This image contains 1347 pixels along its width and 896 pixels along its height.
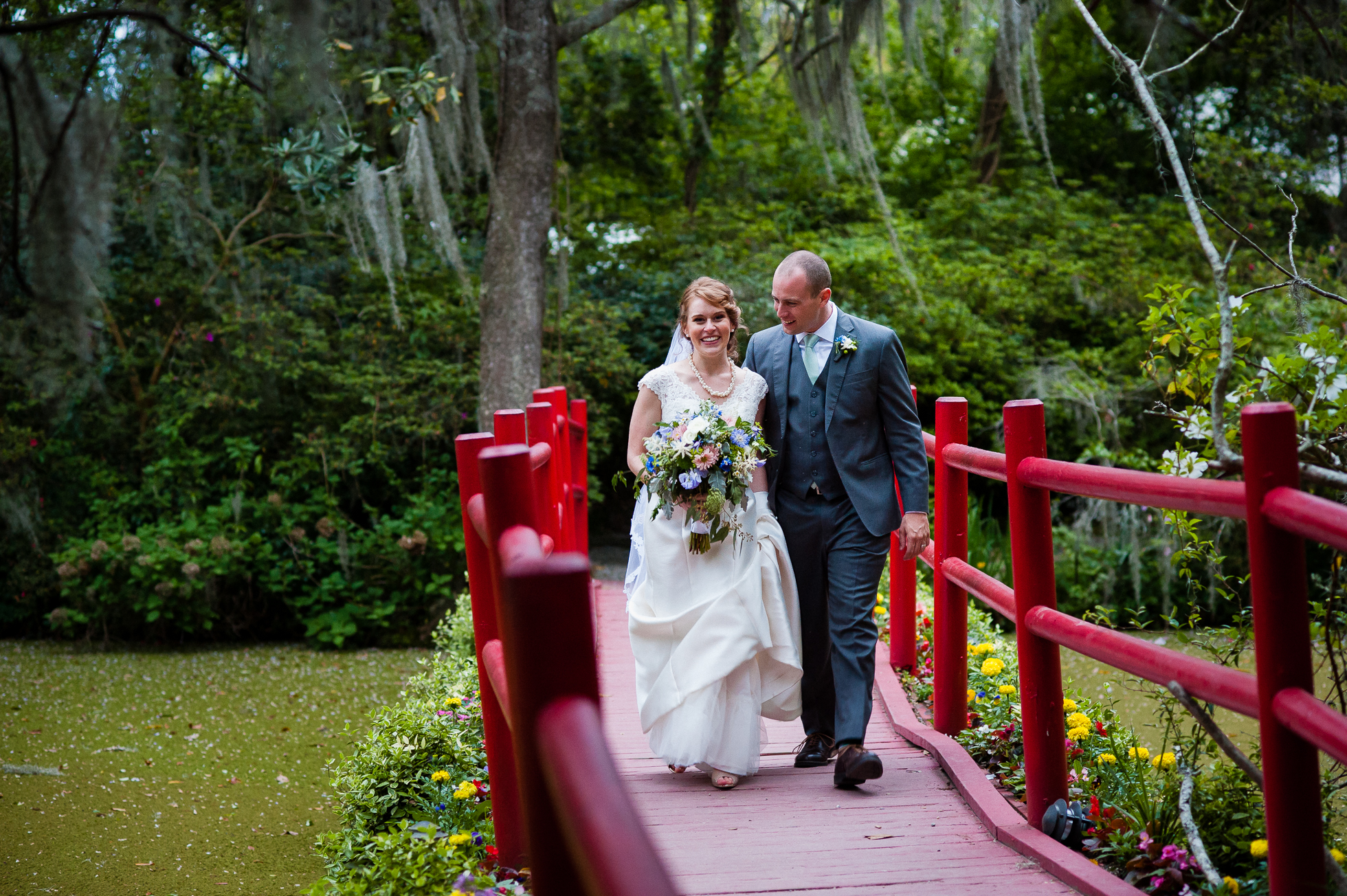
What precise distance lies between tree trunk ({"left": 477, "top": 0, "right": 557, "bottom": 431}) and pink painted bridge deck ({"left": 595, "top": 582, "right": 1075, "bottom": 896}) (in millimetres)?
4642

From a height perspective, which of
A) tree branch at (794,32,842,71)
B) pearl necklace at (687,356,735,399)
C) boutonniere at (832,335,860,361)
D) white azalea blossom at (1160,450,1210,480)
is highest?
tree branch at (794,32,842,71)

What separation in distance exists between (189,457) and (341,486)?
129cm

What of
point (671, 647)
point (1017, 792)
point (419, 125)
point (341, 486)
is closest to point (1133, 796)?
point (1017, 792)

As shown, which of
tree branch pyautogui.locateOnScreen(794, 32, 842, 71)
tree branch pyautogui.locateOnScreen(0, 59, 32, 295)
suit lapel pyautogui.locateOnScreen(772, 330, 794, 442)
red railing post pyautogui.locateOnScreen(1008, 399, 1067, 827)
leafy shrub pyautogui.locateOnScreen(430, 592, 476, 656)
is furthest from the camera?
tree branch pyautogui.locateOnScreen(794, 32, 842, 71)

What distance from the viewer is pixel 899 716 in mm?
4402

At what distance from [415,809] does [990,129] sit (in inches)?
512

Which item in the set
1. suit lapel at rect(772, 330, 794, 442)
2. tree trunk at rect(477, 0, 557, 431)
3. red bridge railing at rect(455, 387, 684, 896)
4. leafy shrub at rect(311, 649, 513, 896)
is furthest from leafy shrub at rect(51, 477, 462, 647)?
red bridge railing at rect(455, 387, 684, 896)

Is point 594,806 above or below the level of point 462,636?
above

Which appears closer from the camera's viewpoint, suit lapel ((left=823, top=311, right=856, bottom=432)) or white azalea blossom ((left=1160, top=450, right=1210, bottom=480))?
white azalea blossom ((left=1160, top=450, right=1210, bottom=480))

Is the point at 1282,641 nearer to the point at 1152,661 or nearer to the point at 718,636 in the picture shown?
the point at 1152,661

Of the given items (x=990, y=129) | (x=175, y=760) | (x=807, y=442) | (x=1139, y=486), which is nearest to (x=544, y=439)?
(x=807, y=442)

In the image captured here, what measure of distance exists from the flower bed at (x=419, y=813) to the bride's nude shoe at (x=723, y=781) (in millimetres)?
755

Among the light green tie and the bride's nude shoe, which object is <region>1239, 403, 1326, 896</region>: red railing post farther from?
the light green tie

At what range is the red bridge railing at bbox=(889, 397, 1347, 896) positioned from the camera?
1.85m
